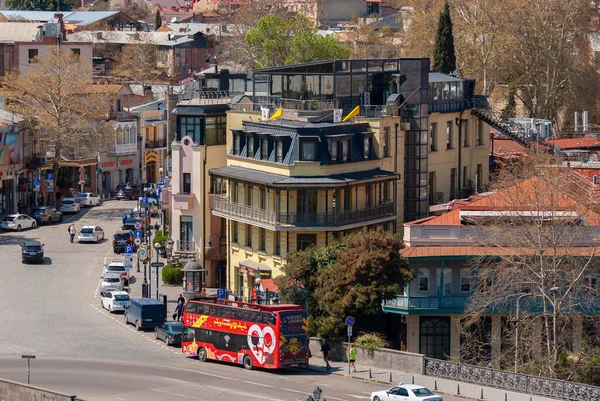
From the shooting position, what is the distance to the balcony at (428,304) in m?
80.9

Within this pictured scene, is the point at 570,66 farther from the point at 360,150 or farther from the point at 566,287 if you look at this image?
the point at 566,287

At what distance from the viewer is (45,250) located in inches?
4262

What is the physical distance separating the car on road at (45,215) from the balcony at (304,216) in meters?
28.0

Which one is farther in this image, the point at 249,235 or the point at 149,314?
the point at 249,235

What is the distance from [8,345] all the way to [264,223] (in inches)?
676

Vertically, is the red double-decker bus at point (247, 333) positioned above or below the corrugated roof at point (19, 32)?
below

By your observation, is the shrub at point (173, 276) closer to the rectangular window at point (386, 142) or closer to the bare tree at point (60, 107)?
the rectangular window at point (386, 142)

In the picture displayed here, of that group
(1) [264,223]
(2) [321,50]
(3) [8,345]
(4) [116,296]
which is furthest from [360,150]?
(2) [321,50]

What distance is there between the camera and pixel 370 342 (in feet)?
250

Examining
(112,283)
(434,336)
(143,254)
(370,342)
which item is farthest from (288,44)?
(370,342)

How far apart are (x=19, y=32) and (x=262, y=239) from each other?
91.2 metres

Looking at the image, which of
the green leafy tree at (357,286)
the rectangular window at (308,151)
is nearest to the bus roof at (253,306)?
the green leafy tree at (357,286)

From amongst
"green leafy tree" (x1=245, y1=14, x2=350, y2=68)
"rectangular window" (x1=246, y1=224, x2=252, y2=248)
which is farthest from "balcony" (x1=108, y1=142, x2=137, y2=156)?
"rectangular window" (x1=246, y1=224, x2=252, y2=248)

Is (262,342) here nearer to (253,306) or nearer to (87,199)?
(253,306)
